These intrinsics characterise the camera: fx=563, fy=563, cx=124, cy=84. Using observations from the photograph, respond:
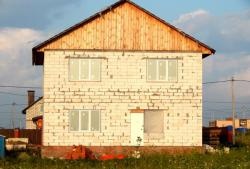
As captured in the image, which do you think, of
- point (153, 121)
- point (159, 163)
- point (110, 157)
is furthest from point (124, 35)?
point (159, 163)

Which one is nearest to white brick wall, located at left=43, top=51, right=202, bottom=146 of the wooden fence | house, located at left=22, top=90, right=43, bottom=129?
the wooden fence

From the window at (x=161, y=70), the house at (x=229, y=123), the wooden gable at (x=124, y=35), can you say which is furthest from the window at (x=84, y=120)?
the house at (x=229, y=123)

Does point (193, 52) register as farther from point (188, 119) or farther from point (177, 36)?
point (188, 119)

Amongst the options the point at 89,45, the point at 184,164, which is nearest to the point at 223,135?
the point at 89,45

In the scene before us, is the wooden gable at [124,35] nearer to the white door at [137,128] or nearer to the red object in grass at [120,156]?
the white door at [137,128]

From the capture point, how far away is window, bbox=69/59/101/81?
95.6ft

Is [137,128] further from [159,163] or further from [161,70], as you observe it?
[159,163]

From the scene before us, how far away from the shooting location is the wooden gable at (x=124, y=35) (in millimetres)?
29234

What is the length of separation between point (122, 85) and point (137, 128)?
236 cm

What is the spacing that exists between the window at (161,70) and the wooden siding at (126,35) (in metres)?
0.68

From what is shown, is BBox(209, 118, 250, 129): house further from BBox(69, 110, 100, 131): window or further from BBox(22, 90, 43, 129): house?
BBox(69, 110, 100, 131): window

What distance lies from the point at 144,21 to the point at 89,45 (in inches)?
126

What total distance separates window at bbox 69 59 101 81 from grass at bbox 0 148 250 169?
515 cm

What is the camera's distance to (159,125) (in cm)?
2930
